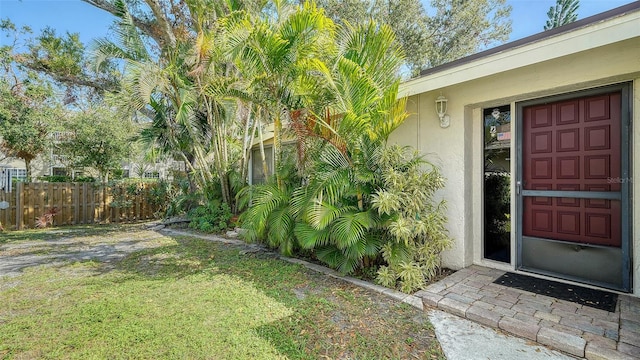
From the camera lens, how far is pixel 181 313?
122 inches

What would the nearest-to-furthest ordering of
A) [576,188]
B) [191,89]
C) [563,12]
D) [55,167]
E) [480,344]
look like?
[480,344], [576,188], [191,89], [563,12], [55,167]

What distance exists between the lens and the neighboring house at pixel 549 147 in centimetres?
329

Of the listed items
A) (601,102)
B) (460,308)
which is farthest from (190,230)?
(601,102)

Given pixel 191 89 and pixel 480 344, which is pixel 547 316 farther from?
pixel 191 89

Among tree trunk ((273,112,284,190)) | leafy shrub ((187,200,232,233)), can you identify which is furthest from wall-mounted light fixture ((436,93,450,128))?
leafy shrub ((187,200,232,233))

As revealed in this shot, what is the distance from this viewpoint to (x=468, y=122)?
4.45 meters

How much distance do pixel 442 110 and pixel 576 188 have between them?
2.01 meters

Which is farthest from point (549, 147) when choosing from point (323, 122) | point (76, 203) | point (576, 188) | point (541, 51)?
point (76, 203)

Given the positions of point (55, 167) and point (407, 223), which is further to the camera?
point (55, 167)

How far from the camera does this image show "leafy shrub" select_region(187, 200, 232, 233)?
8.17 metres

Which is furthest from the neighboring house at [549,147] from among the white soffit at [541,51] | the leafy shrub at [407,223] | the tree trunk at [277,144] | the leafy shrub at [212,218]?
the leafy shrub at [212,218]

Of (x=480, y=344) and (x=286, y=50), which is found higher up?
(x=286, y=50)

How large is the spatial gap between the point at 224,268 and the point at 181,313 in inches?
63.5

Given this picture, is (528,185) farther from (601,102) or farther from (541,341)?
(541,341)
